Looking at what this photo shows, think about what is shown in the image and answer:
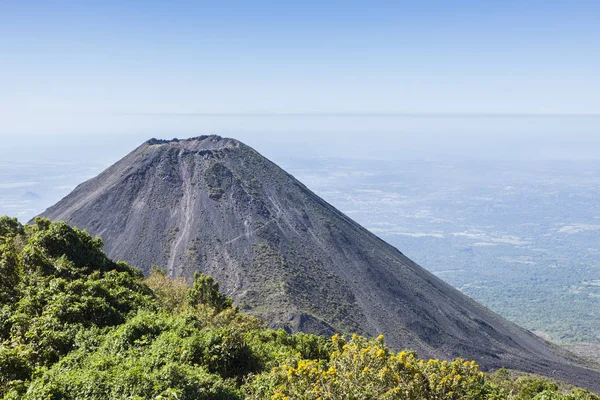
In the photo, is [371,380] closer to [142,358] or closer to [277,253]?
[142,358]

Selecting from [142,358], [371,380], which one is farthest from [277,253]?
[371,380]

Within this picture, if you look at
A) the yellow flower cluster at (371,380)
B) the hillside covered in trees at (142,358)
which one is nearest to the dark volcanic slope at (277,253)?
the hillside covered in trees at (142,358)

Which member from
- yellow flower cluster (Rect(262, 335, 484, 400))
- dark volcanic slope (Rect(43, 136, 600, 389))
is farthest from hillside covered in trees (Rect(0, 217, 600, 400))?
dark volcanic slope (Rect(43, 136, 600, 389))

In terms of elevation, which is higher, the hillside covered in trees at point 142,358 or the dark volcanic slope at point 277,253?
the hillside covered in trees at point 142,358

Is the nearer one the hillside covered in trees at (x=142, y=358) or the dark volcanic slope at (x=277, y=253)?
the hillside covered in trees at (x=142, y=358)

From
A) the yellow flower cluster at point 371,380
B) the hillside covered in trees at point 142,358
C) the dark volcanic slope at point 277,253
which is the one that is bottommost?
the dark volcanic slope at point 277,253

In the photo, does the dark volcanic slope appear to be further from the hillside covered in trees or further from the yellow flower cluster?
the yellow flower cluster

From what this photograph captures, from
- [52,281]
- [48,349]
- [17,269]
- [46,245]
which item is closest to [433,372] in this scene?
[48,349]

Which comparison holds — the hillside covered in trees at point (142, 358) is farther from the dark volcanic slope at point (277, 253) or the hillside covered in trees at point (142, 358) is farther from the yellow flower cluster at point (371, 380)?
the dark volcanic slope at point (277, 253)
